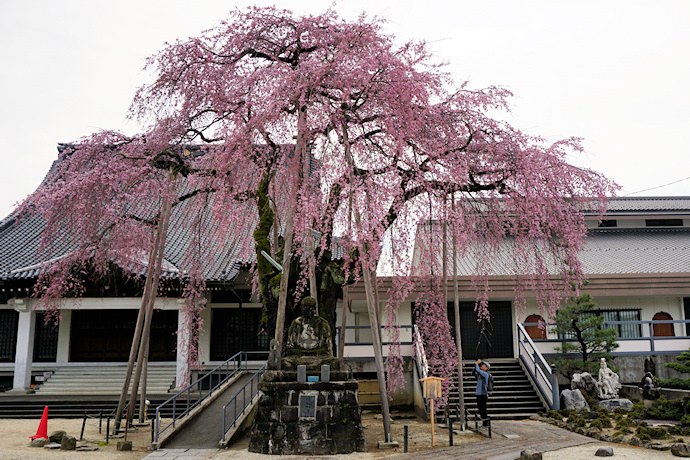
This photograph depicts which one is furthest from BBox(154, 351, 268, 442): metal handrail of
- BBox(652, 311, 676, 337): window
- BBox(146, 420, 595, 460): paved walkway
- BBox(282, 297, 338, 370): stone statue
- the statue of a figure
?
BBox(652, 311, 676, 337): window

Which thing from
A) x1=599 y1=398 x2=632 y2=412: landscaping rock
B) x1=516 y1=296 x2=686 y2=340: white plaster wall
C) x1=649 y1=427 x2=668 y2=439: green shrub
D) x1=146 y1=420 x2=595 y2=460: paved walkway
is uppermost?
x1=516 y1=296 x2=686 y2=340: white plaster wall

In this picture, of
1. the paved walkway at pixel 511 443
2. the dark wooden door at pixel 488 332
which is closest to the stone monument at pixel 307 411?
the paved walkway at pixel 511 443

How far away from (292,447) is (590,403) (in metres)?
9.35

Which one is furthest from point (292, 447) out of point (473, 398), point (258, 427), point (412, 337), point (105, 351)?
point (105, 351)


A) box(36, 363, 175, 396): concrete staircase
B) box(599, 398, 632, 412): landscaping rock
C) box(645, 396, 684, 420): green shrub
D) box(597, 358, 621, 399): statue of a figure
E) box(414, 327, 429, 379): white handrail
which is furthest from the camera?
box(36, 363, 175, 396): concrete staircase

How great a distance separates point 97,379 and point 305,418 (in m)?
13.0

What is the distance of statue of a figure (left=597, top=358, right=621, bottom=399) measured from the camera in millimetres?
16891

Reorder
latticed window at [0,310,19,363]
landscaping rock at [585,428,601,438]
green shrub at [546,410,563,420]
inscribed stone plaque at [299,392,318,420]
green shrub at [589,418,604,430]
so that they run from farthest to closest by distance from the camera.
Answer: latticed window at [0,310,19,363] → green shrub at [546,410,563,420] → green shrub at [589,418,604,430] → landscaping rock at [585,428,601,438] → inscribed stone plaque at [299,392,318,420]

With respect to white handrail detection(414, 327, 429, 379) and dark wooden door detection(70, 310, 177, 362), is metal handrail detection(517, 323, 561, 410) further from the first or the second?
dark wooden door detection(70, 310, 177, 362)

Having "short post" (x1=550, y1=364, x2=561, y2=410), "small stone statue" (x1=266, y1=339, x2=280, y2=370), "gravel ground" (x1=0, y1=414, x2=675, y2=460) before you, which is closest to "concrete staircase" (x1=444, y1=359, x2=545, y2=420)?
"short post" (x1=550, y1=364, x2=561, y2=410)

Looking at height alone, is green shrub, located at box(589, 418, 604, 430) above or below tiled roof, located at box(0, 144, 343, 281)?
below

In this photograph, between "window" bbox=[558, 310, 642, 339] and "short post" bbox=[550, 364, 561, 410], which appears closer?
"short post" bbox=[550, 364, 561, 410]

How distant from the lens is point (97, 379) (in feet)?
71.7

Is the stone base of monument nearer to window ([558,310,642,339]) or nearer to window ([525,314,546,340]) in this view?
window ([525,314,546,340])
